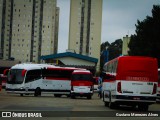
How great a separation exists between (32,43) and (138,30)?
81.9m

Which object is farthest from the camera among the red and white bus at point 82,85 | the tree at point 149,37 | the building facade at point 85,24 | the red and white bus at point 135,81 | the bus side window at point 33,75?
the building facade at point 85,24

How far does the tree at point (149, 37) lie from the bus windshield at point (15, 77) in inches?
922

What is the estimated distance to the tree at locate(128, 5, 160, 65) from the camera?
6960 cm

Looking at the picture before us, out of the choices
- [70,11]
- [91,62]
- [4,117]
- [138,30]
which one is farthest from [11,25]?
[4,117]

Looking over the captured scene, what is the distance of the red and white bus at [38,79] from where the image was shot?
169 feet

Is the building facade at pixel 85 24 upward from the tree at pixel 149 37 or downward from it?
upward

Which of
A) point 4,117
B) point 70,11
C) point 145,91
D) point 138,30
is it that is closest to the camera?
point 4,117

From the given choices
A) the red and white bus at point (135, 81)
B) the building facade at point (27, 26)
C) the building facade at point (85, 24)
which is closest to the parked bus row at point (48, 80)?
the red and white bus at point (135, 81)

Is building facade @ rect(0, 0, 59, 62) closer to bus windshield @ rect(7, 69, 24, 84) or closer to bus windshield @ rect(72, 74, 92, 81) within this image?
bus windshield @ rect(7, 69, 24, 84)

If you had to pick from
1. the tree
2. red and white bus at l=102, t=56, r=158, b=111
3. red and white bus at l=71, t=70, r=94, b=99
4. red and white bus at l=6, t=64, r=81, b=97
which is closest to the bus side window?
red and white bus at l=6, t=64, r=81, b=97

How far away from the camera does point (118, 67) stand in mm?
26281

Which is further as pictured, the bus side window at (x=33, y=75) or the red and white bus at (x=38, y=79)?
the bus side window at (x=33, y=75)

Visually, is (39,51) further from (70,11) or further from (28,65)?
(28,65)

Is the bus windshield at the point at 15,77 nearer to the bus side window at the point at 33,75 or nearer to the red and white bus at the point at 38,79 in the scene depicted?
the red and white bus at the point at 38,79
